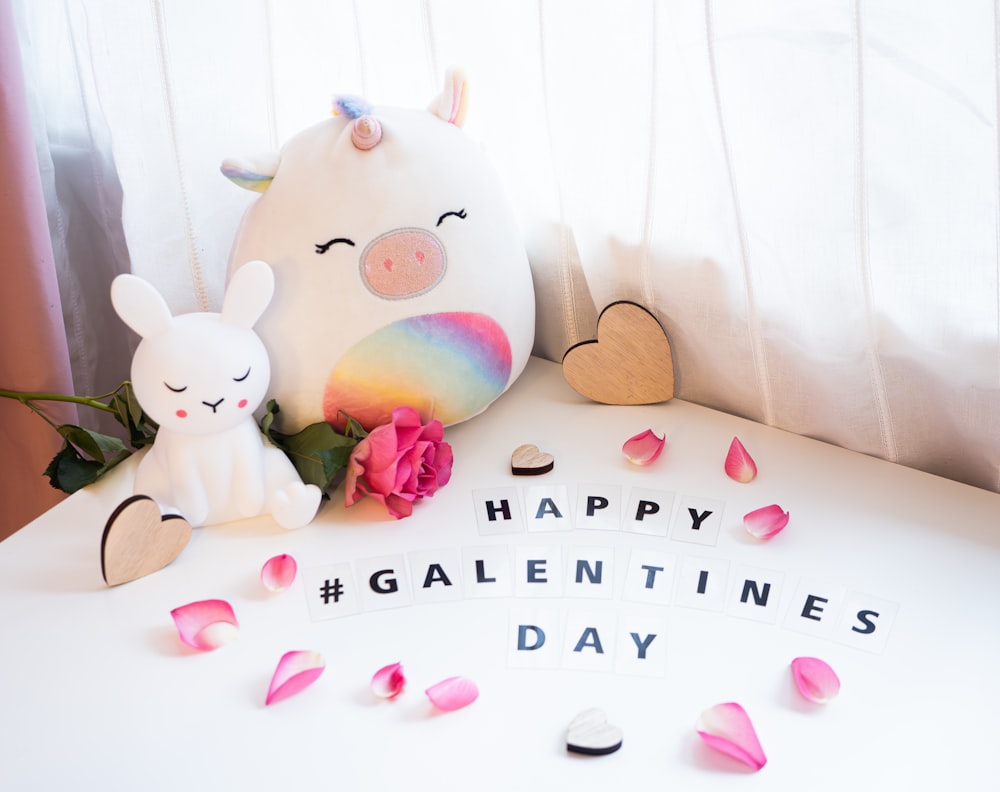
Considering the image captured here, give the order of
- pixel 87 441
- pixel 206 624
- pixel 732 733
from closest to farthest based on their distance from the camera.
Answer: pixel 732 733 → pixel 206 624 → pixel 87 441

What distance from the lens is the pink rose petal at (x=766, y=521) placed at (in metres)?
0.80

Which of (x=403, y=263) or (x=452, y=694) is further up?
(x=403, y=263)

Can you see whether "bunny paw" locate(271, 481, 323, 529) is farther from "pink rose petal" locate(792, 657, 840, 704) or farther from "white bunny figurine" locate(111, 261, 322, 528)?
"pink rose petal" locate(792, 657, 840, 704)

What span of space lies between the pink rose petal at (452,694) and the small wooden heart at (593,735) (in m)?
0.08

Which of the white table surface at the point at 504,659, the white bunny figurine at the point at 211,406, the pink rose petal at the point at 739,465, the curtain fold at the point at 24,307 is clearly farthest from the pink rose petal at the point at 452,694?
the curtain fold at the point at 24,307

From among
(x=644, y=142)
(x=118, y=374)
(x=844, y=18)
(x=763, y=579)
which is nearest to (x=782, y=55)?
(x=844, y=18)

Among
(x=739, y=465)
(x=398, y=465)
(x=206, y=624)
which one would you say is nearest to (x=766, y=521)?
(x=739, y=465)

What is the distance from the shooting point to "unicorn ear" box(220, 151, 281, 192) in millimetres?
876

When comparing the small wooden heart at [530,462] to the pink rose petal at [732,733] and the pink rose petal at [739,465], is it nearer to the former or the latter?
the pink rose petal at [739,465]

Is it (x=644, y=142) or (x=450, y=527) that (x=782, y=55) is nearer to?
(x=644, y=142)

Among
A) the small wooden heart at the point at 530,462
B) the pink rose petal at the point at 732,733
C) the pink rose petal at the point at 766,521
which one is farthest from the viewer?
the small wooden heart at the point at 530,462

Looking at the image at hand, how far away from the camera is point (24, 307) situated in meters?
1.08

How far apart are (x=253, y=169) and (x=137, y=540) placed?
1.23ft

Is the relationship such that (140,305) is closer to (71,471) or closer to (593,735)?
(71,471)
